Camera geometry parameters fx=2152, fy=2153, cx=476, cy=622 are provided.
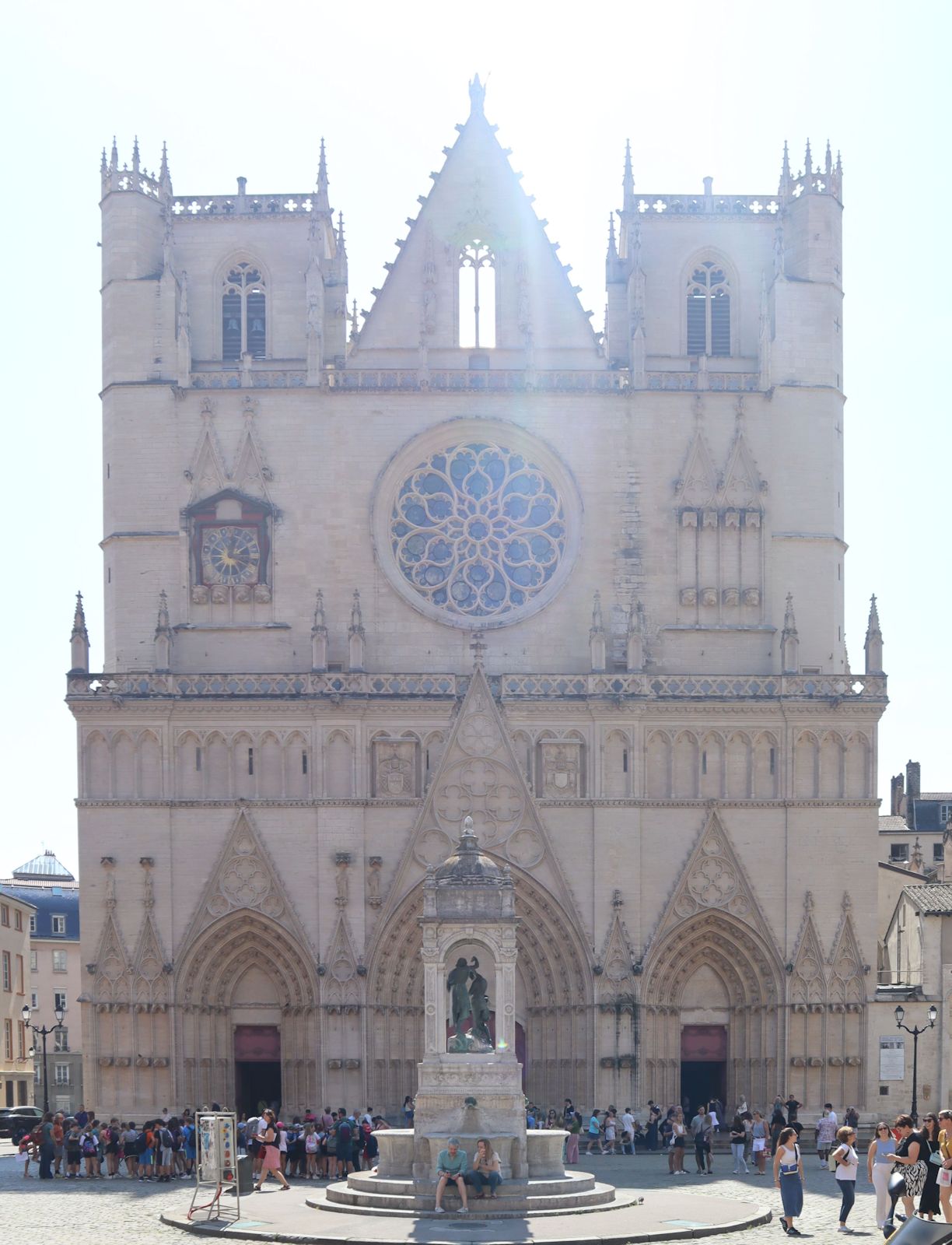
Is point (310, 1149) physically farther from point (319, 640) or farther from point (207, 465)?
point (207, 465)

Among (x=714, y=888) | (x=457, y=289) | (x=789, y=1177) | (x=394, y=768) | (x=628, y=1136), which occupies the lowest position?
(x=628, y=1136)

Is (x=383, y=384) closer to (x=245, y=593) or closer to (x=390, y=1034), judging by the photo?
(x=245, y=593)

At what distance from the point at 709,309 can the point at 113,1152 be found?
23.8 metres

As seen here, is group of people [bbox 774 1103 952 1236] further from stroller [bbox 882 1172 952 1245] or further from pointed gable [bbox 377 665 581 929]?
pointed gable [bbox 377 665 581 929]

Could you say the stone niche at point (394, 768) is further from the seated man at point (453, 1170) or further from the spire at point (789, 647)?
the seated man at point (453, 1170)

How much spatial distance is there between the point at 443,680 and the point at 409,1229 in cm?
2083

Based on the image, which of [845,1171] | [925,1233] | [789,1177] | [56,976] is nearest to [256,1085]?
[789,1177]

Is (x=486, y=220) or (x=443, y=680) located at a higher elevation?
(x=486, y=220)

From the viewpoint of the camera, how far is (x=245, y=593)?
47.5 m

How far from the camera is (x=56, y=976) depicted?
82125 mm

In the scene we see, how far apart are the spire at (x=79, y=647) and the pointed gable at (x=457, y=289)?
27.9 ft

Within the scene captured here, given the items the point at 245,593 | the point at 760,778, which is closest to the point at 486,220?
the point at 245,593

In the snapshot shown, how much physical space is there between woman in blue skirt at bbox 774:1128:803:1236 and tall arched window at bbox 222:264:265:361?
27119 millimetres

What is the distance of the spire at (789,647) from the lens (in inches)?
1845
